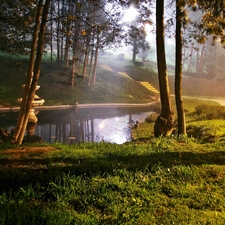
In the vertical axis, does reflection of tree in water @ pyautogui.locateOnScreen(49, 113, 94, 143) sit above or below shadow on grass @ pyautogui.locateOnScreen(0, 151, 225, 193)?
below

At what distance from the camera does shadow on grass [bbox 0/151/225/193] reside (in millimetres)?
3873

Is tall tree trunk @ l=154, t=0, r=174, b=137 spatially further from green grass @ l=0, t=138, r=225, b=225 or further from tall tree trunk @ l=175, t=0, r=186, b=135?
green grass @ l=0, t=138, r=225, b=225

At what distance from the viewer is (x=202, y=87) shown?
125ft

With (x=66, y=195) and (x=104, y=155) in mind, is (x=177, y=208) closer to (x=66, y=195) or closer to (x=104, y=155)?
(x=66, y=195)

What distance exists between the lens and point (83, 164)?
4633mm

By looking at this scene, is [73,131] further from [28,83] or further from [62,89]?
[62,89]

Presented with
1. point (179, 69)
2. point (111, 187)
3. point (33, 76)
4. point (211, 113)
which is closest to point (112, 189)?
point (111, 187)

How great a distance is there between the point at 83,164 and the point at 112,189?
106 centimetres

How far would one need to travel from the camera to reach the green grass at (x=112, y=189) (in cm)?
294

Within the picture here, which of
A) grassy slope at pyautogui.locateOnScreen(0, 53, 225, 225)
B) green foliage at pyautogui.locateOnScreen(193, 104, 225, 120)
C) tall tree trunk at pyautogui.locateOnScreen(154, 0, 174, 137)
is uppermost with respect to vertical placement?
tall tree trunk at pyautogui.locateOnScreen(154, 0, 174, 137)

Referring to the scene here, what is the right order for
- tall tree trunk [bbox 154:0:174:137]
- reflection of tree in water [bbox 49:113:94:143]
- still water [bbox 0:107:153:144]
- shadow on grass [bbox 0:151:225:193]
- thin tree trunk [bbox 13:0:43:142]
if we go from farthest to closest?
1. still water [bbox 0:107:153:144]
2. reflection of tree in water [bbox 49:113:94:143]
3. tall tree trunk [bbox 154:0:174:137]
4. thin tree trunk [bbox 13:0:43:142]
5. shadow on grass [bbox 0:151:225:193]

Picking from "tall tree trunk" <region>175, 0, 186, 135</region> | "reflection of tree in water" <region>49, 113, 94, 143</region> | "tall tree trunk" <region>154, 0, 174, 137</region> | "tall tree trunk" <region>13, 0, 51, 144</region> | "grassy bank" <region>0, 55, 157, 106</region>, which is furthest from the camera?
"grassy bank" <region>0, 55, 157, 106</region>

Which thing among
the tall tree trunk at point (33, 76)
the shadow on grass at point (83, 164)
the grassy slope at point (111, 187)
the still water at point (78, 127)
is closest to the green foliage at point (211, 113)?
the still water at point (78, 127)

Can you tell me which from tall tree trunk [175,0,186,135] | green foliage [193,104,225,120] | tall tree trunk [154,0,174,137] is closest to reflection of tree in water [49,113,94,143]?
tall tree trunk [154,0,174,137]
